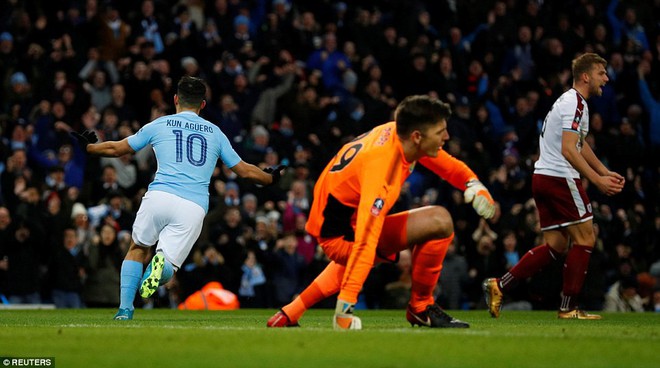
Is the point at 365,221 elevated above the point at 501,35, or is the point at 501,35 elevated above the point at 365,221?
the point at 501,35

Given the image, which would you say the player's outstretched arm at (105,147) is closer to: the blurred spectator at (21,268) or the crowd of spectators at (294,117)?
the crowd of spectators at (294,117)

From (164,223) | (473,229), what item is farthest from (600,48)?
(164,223)

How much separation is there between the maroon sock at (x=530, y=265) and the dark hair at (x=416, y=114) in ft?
13.6

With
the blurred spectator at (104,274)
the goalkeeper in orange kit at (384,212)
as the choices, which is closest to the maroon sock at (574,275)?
the goalkeeper in orange kit at (384,212)

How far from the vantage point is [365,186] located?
8.38 meters

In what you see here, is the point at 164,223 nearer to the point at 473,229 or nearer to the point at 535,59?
the point at 473,229

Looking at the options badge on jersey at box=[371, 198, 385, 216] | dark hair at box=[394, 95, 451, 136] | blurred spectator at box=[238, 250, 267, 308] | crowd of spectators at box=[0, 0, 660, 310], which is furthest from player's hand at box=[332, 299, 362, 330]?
blurred spectator at box=[238, 250, 267, 308]

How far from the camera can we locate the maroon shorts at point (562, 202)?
1216 centimetres

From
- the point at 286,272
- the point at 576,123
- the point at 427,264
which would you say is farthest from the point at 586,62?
the point at 286,272

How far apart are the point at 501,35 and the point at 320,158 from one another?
5.83 meters

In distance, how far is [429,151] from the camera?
8.59m

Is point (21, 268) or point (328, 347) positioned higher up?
point (328, 347)

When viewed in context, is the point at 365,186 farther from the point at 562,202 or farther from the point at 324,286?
the point at 562,202

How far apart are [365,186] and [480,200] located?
82cm
